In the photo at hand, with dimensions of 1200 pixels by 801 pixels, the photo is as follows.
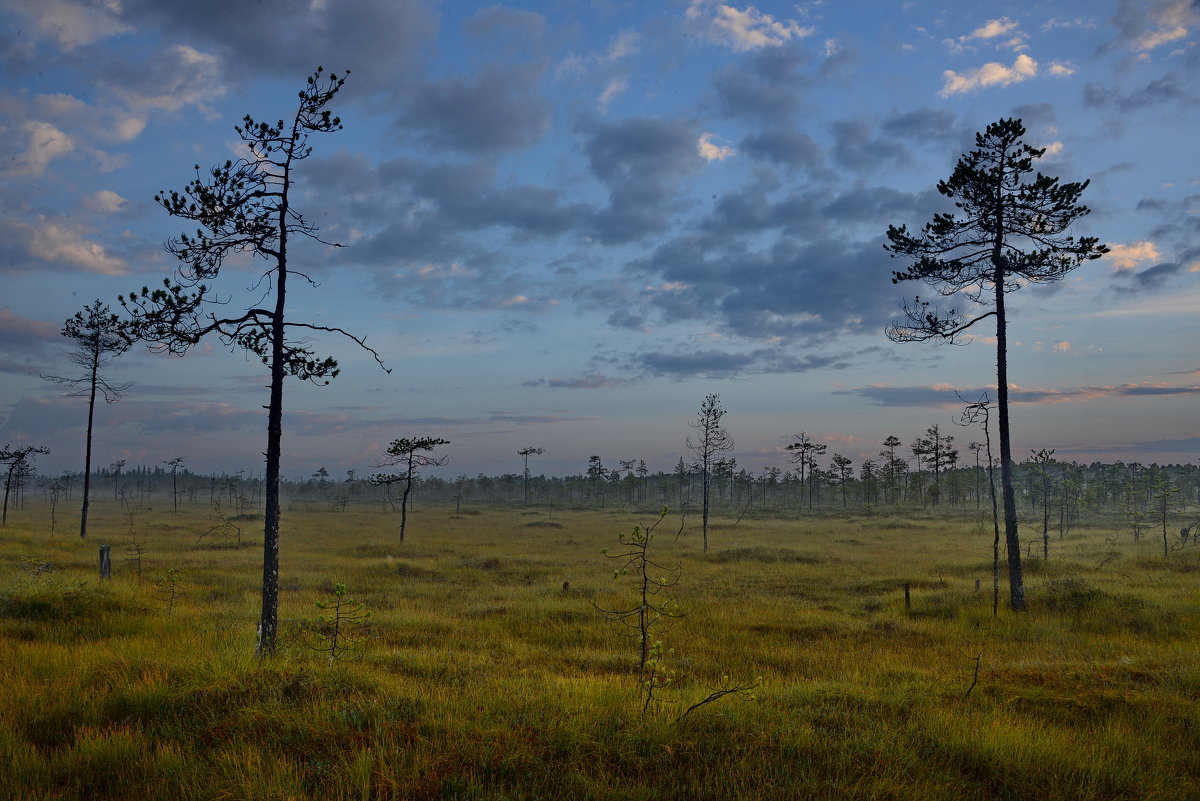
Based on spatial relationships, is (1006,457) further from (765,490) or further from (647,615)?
(765,490)

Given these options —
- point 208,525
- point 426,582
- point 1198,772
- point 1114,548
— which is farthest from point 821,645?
point 208,525

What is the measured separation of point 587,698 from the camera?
7.39 metres

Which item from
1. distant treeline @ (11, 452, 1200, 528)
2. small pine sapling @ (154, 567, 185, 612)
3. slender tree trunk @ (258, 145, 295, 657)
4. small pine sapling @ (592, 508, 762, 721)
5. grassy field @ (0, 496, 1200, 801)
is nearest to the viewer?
grassy field @ (0, 496, 1200, 801)

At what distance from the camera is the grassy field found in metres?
5.62

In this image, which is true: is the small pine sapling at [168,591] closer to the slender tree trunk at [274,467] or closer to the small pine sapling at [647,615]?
the slender tree trunk at [274,467]

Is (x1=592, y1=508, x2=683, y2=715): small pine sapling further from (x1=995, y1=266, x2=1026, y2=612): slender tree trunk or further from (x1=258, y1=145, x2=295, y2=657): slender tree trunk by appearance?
(x1=995, y1=266, x2=1026, y2=612): slender tree trunk

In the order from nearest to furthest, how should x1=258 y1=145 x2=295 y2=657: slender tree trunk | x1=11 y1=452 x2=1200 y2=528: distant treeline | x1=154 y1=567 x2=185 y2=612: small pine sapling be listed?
x1=258 y1=145 x2=295 y2=657: slender tree trunk
x1=154 y1=567 x2=185 y2=612: small pine sapling
x1=11 y1=452 x2=1200 y2=528: distant treeline

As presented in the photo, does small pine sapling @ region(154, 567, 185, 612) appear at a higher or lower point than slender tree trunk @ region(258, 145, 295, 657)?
lower

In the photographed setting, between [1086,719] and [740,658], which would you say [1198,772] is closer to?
[1086,719]

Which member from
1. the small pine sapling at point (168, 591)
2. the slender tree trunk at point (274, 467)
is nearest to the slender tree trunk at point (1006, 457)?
the slender tree trunk at point (274, 467)

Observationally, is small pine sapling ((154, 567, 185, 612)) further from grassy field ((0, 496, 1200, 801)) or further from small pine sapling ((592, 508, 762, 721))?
small pine sapling ((592, 508, 762, 721))

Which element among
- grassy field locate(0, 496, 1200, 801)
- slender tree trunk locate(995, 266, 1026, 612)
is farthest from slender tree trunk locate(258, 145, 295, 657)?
slender tree trunk locate(995, 266, 1026, 612)

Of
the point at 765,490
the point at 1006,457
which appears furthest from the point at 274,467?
the point at 765,490

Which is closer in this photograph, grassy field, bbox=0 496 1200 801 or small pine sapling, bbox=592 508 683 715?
grassy field, bbox=0 496 1200 801
